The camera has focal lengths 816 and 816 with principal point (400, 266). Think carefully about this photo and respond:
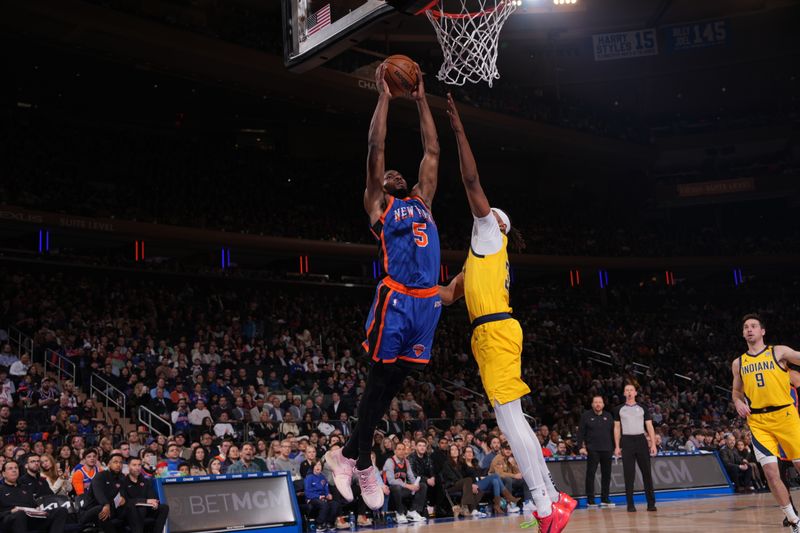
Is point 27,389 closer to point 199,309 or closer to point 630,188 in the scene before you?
point 199,309

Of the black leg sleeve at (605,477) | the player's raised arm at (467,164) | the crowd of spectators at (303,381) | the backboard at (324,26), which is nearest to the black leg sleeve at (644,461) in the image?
the black leg sleeve at (605,477)

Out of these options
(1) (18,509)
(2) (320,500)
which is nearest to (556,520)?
(2) (320,500)

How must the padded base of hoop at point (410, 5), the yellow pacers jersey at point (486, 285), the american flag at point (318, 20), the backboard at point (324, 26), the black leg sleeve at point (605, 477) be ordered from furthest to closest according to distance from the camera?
1. the black leg sleeve at point (605, 477)
2. the american flag at point (318, 20)
3. the backboard at point (324, 26)
4. the padded base of hoop at point (410, 5)
5. the yellow pacers jersey at point (486, 285)

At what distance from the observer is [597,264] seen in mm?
32812

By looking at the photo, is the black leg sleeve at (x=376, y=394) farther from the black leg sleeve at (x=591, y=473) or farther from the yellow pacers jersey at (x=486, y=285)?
the black leg sleeve at (x=591, y=473)

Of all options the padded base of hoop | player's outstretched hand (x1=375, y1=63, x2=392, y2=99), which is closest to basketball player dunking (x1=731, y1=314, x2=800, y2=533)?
the padded base of hoop

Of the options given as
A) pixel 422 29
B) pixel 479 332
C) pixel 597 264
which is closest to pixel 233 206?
pixel 422 29

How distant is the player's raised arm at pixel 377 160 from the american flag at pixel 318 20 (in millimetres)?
3140

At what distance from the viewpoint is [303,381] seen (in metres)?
19.9

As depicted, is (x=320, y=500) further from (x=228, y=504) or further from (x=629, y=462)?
(x=629, y=462)

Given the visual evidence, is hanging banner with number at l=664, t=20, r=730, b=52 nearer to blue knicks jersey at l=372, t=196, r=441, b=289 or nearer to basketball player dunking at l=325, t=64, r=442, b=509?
basketball player dunking at l=325, t=64, r=442, b=509

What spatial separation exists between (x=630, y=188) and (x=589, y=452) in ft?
90.7

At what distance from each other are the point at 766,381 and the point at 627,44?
27055 millimetres

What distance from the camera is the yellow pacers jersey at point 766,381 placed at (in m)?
7.93
